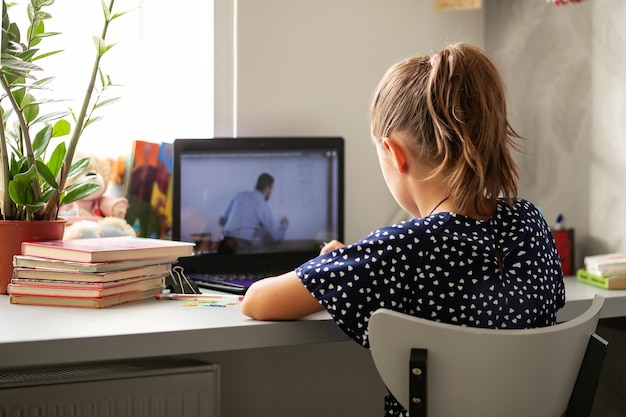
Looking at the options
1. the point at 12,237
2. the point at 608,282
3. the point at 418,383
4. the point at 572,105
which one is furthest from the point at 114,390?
the point at 572,105

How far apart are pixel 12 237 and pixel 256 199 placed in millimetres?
591

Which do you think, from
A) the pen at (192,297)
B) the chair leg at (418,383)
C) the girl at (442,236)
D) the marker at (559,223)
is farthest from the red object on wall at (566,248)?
the chair leg at (418,383)

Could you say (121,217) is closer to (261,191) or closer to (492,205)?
(261,191)

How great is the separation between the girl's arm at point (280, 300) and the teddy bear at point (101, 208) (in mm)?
584

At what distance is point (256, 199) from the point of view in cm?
191

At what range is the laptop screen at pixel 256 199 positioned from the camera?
72.1 inches

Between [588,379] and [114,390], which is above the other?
[588,379]

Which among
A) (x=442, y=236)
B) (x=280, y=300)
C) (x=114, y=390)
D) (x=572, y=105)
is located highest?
(x=572, y=105)

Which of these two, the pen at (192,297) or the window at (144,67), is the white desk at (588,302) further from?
the window at (144,67)

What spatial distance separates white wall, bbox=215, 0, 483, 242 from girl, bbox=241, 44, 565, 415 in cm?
76

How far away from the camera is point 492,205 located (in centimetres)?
128

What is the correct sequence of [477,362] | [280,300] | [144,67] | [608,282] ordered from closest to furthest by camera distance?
[477,362] → [280,300] → [608,282] → [144,67]

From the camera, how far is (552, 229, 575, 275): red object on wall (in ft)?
6.40

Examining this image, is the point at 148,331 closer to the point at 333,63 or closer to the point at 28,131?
the point at 28,131
